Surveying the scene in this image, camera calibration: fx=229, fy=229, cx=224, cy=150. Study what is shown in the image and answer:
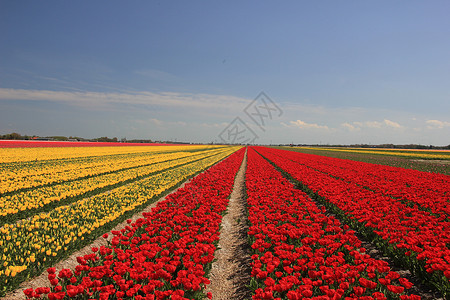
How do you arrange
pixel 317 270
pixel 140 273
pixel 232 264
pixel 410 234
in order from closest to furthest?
pixel 140 273, pixel 317 270, pixel 410 234, pixel 232 264

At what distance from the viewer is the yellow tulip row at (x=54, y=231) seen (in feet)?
15.3

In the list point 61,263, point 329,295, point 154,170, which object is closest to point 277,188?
point 329,295

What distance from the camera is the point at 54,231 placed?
6.01 metres

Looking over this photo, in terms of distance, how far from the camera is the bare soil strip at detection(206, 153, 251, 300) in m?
4.64

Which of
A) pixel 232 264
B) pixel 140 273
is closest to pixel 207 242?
pixel 232 264

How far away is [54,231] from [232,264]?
4721 millimetres

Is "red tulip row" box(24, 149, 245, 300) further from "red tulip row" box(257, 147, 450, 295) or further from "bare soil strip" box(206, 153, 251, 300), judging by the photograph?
"red tulip row" box(257, 147, 450, 295)

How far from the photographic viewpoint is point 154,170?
758 inches

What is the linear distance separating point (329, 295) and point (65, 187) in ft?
39.6

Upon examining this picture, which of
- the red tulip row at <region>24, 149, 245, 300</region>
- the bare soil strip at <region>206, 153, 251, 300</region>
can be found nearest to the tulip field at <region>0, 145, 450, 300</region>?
the red tulip row at <region>24, 149, 245, 300</region>

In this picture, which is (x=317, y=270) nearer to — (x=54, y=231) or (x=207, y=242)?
(x=207, y=242)

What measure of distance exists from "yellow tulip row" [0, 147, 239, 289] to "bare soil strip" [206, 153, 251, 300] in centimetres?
346

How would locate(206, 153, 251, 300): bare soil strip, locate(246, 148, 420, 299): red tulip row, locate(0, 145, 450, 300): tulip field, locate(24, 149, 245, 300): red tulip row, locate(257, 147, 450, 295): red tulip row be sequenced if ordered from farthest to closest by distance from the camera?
1. locate(206, 153, 251, 300): bare soil strip
2. locate(257, 147, 450, 295): red tulip row
3. locate(0, 145, 450, 300): tulip field
4. locate(246, 148, 420, 299): red tulip row
5. locate(24, 149, 245, 300): red tulip row

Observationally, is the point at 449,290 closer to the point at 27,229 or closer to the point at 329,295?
the point at 329,295
